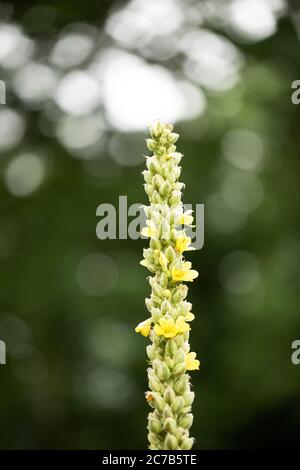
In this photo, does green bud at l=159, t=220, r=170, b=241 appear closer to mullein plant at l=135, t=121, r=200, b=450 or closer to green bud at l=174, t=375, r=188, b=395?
mullein plant at l=135, t=121, r=200, b=450

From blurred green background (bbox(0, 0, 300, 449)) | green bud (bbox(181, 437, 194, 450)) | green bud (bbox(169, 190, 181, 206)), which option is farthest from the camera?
blurred green background (bbox(0, 0, 300, 449))

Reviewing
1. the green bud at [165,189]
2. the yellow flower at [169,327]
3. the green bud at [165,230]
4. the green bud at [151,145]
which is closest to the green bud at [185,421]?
the yellow flower at [169,327]

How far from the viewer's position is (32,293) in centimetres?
1220

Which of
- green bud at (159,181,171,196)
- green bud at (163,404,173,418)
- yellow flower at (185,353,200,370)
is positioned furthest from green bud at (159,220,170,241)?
green bud at (163,404,173,418)

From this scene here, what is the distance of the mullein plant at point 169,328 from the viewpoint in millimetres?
1627

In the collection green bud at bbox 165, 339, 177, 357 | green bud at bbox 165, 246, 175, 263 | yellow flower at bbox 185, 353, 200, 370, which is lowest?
yellow flower at bbox 185, 353, 200, 370

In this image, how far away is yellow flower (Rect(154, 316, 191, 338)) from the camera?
162cm

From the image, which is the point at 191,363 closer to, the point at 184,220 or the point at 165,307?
the point at 165,307

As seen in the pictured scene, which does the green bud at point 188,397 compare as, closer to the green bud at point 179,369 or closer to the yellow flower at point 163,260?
the green bud at point 179,369

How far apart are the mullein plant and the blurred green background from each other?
9196 mm

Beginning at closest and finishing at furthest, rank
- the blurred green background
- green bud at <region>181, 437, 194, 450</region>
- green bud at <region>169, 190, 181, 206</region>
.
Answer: green bud at <region>181, 437, 194, 450</region> < green bud at <region>169, 190, 181, 206</region> < the blurred green background
